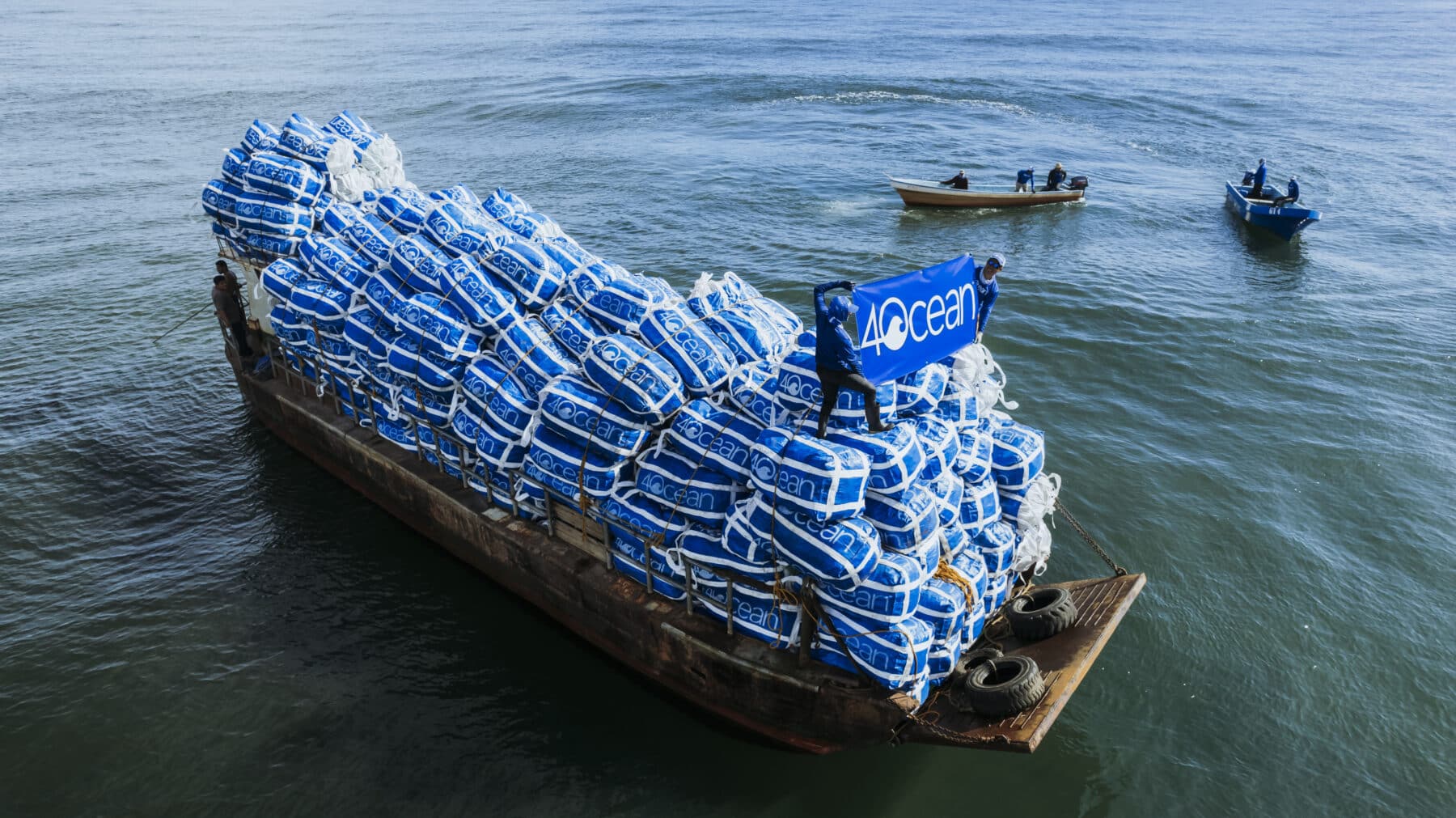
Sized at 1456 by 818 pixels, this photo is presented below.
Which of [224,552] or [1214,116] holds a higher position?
[1214,116]

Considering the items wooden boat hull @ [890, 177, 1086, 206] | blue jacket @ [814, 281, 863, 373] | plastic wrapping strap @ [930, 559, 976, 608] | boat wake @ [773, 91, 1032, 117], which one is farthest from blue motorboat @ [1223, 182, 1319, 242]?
blue jacket @ [814, 281, 863, 373]

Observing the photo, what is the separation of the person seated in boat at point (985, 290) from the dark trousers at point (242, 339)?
12.8 metres

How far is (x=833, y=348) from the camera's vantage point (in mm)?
7215

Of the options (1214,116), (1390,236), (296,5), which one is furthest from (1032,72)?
(296,5)

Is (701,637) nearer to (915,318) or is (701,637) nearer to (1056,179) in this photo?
(915,318)

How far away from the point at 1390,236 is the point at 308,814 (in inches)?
1315

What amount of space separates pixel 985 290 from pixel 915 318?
185 cm

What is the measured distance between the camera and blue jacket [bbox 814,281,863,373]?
7.18 metres

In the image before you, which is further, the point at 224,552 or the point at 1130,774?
the point at 224,552

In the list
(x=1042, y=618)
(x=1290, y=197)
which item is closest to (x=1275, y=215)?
(x=1290, y=197)

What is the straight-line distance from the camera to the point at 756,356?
30.5ft

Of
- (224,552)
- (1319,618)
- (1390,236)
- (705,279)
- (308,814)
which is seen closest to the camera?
(308,814)

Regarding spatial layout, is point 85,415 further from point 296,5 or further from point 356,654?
point 296,5

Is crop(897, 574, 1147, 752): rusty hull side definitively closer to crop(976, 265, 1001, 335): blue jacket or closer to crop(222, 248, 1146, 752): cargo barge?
crop(222, 248, 1146, 752): cargo barge
